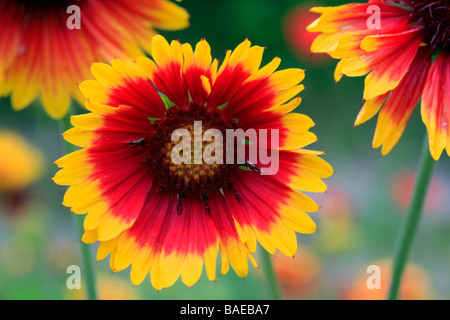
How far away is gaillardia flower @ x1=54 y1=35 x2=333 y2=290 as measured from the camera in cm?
50

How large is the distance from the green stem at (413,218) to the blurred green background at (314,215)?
15 cm

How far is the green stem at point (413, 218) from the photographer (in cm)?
55

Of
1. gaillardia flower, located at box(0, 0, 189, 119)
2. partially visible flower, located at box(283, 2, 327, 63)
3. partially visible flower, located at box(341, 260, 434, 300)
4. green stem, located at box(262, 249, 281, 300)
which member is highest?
partially visible flower, located at box(283, 2, 327, 63)

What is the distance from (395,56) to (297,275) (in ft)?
2.24

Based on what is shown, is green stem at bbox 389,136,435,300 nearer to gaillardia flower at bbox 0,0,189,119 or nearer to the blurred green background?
the blurred green background

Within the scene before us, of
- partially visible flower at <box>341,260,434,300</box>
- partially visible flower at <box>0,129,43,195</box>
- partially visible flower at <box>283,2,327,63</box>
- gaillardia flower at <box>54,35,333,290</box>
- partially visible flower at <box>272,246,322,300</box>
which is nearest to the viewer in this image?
gaillardia flower at <box>54,35,333,290</box>

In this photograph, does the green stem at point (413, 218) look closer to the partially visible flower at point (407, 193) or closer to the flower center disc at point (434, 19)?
the flower center disc at point (434, 19)

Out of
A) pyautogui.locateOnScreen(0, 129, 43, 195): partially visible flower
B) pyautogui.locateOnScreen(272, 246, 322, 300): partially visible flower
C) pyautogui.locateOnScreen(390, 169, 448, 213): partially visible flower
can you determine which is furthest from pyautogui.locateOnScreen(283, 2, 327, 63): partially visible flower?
pyautogui.locateOnScreen(0, 129, 43, 195): partially visible flower

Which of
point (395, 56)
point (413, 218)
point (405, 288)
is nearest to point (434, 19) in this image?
point (395, 56)

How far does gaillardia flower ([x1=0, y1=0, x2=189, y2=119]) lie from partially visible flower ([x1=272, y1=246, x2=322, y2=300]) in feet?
2.23

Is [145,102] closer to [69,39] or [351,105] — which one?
[69,39]

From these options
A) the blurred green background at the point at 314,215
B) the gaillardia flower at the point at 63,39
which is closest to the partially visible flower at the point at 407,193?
the blurred green background at the point at 314,215

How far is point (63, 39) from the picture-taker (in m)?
0.58

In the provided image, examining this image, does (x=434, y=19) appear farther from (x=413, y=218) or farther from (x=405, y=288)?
(x=405, y=288)
